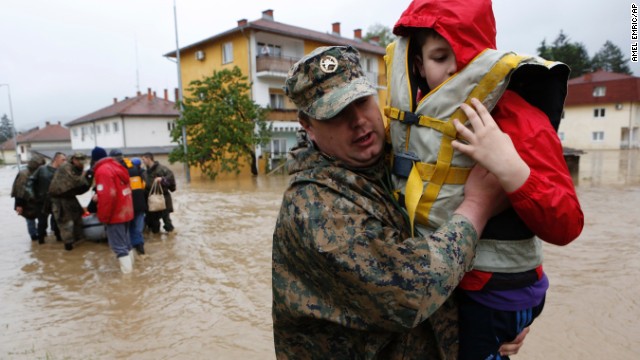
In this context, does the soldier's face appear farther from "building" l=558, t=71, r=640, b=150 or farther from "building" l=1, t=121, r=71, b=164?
"building" l=1, t=121, r=71, b=164

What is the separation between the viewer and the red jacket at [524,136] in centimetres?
129

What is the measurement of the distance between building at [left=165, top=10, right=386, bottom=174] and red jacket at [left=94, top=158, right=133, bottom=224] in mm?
17503

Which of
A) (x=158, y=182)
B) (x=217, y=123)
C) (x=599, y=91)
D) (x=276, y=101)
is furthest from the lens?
(x=599, y=91)

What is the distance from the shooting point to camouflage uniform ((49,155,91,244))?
27.5 ft

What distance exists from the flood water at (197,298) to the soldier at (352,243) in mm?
3332

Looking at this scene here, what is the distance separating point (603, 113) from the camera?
144ft

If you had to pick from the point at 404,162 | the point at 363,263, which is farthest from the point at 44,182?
the point at 363,263

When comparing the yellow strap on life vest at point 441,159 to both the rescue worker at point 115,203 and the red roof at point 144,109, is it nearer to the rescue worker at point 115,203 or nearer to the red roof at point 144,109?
the rescue worker at point 115,203

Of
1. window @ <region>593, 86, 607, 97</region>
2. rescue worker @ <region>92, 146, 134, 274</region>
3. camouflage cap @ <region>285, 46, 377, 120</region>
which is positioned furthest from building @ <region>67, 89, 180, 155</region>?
window @ <region>593, 86, 607, 97</region>

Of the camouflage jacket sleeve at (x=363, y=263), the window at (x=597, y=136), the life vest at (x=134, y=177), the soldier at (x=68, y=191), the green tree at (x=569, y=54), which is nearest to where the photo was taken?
the camouflage jacket sleeve at (x=363, y=263)

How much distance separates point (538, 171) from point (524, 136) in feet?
0.43

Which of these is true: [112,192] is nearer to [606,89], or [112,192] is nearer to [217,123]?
[217,123]

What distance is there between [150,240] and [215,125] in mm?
13472

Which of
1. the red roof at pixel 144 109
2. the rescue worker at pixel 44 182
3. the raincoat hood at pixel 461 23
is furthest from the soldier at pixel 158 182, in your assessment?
the red roof at pixel 144 109
